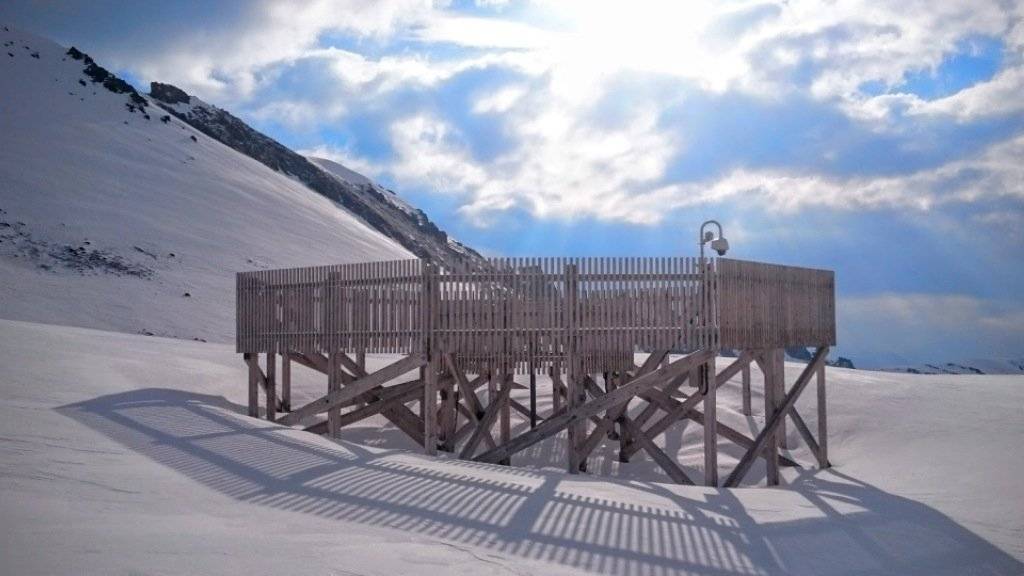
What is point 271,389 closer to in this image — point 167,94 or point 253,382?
point 253,382

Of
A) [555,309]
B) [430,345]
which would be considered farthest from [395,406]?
[555,309]

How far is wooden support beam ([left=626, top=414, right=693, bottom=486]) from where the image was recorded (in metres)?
14.1

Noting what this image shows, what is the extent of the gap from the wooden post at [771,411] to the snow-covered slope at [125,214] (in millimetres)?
20536

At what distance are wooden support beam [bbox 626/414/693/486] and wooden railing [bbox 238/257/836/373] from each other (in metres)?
1.84

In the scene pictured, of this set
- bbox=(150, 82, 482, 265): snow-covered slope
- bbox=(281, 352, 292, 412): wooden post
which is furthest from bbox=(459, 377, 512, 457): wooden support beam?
bbox=(150, 82, 482, 265): snow-covered slope

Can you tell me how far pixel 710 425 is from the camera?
43.5 ft

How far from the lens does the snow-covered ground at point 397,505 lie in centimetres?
641

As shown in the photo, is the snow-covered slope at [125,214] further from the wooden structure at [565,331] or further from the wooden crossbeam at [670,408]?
the wooden crossbeam at [670,408]

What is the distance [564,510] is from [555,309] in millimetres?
5134

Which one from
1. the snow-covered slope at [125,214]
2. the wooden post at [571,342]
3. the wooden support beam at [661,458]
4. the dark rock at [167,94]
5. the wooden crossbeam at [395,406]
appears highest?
the dark rock at [167,94]

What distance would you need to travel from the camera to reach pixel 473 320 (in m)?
14.3

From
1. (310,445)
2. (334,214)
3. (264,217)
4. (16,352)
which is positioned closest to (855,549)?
(310,445)

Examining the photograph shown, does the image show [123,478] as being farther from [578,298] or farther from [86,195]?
[86,195]

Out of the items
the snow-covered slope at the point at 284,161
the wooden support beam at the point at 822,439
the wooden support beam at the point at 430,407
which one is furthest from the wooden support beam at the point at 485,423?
the snow-covered slope at the point at 284,161
